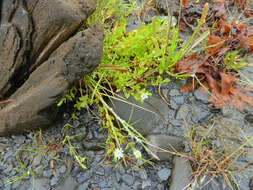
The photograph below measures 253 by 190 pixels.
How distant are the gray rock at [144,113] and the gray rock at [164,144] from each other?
0.11 m

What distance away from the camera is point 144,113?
2.22 metres

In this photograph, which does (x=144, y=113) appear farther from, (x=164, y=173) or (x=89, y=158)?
(x=89, y=158)

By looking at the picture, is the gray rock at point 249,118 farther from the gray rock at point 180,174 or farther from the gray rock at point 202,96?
the gray rock at point 180,174

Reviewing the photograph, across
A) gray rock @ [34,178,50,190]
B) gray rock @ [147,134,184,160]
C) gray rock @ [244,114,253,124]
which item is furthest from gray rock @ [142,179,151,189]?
gray rock @ [244,114,253,124]

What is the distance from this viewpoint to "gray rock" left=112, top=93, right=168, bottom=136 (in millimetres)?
2164

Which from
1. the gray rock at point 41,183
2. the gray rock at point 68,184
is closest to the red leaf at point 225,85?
the gray rock at point 68,184

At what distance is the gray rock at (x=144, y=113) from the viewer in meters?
2.16

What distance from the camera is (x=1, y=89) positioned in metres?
2.04

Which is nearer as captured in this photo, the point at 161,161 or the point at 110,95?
the point at 161,161

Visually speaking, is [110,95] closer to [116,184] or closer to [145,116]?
[145,116]

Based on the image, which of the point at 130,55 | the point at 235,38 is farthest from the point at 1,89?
the point at 235,38

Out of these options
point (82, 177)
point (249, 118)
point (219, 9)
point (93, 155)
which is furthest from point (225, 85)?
point (82, 177)

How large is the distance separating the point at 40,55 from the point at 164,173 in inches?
66.2

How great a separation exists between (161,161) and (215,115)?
815 mm
